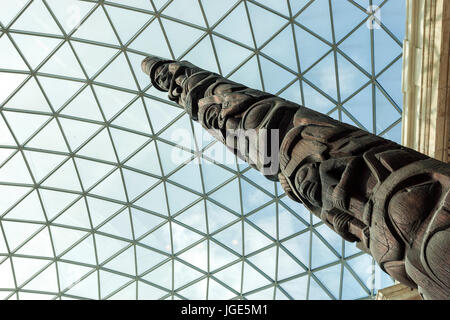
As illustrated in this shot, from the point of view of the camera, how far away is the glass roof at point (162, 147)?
58.5 feet

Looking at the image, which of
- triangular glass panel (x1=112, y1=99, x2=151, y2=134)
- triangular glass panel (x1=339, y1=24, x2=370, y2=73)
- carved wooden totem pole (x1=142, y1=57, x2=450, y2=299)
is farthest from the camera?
triangular glass panel (x1=112, y1=99, x2=151, y2=134)

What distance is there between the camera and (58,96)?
63.1 feet

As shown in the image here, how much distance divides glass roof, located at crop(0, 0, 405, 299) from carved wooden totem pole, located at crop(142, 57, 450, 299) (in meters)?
12.3

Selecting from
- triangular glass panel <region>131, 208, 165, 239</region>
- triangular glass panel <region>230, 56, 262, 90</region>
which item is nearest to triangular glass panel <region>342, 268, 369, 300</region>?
triangular glass panel <region>131, 208, 165, 239</region>

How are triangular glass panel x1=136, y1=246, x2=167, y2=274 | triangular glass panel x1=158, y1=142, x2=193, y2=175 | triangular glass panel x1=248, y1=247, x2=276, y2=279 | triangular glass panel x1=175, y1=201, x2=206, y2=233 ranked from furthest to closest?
triangular glass panel x1=136, y1=246, x2=167, y2=274 < triangular glass panel x1=248, y1=247, x2=276, y2=279 < triangular glass panel x1=175, y1=201, x2=206, y2=233 < triangular glass panel x1=158, y1=142, x2=193, y2=175

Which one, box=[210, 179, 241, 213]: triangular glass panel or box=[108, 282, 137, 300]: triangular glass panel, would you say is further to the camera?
box=[108, 282, 137, 300]: triangular glass panel

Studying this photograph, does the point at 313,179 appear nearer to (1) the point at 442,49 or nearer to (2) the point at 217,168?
(1) the point at 442,49

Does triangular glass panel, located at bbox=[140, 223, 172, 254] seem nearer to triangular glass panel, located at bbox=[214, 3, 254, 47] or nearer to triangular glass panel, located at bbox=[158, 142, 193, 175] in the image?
triangular glass panel, located at bbox=[158, 142, 193, 175]

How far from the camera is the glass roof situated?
17828 mm

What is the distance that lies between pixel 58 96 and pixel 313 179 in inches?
697

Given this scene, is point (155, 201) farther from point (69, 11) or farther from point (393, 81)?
point (393, 81)

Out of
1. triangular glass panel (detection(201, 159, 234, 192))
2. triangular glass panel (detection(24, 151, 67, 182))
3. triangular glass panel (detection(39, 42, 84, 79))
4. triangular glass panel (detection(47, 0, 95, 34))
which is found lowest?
triangular glass panel (detection(201, 159, 234, 192))

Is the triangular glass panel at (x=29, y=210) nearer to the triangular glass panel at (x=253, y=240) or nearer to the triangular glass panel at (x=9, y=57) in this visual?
the triangular glass panel at (x=9, y=57)
